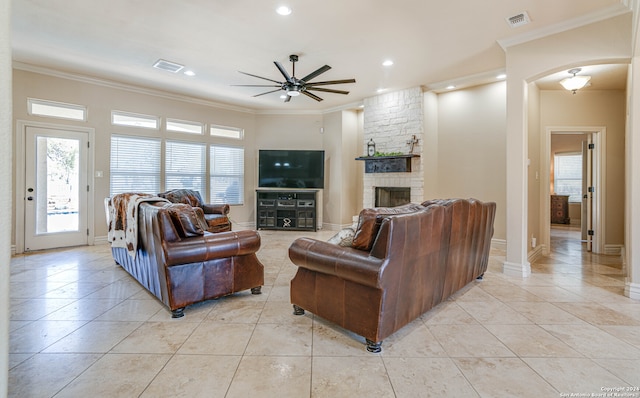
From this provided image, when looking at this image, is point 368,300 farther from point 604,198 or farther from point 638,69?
point 604,198

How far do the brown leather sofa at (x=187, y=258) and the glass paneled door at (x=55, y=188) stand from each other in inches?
124

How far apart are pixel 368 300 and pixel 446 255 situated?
3.25 ft

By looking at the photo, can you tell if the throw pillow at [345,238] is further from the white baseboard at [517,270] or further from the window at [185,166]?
the window at [185,166]

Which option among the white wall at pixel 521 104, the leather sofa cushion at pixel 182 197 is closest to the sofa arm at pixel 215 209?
the leather sofa cushion at pixel 182 197

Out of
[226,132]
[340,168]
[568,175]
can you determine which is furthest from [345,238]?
[568,175]

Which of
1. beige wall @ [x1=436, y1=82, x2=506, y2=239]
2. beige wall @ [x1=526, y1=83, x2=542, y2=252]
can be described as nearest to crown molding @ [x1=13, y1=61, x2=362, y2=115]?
beige wall @ [x1=436, y1=82, x2=506, y2=239]

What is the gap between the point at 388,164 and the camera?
5766 mm

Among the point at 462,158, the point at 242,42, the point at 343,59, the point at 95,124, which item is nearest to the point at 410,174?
the point at 462,158

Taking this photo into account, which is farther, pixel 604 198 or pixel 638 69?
pixel 604 198

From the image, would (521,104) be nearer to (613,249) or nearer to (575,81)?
(575,81)

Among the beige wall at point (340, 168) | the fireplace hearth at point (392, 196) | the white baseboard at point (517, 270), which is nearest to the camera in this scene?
the white baseboard at point (517, 270)

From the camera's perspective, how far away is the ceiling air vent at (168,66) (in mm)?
4422

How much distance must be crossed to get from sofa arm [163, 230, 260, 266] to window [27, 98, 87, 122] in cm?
424

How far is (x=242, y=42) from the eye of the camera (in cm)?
378
